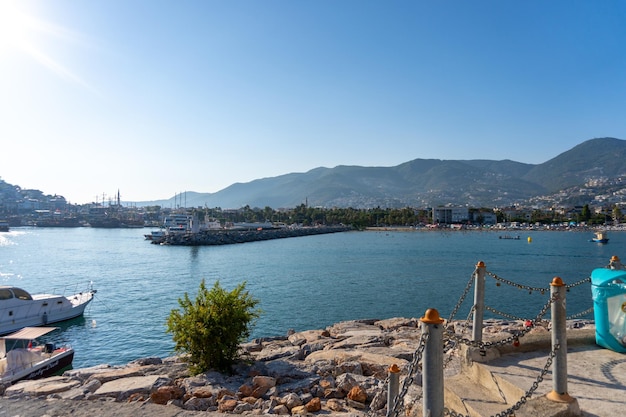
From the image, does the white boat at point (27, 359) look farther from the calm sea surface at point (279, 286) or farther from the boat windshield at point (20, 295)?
the boat windshield at point (20, 295)

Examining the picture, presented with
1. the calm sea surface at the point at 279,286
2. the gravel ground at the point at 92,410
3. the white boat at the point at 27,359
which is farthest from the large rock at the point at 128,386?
the calm sea surface at the point at 279,286

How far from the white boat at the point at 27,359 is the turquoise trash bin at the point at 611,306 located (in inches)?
575

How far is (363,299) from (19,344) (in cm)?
2111

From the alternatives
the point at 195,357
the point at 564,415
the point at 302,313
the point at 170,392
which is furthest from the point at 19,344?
the point at 564,415

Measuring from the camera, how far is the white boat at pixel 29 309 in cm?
2064

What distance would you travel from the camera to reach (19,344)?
14.4m

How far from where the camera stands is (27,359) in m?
13.1

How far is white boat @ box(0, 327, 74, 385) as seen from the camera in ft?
40.6

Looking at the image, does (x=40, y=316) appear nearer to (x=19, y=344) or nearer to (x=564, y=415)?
(x=19, y=344)

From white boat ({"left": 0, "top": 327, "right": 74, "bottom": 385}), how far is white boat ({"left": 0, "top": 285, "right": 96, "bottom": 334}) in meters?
7.16

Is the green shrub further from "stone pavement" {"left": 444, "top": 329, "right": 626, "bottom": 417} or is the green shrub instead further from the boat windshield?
the boat windshield

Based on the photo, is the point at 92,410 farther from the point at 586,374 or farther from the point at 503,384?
the point at 586,374

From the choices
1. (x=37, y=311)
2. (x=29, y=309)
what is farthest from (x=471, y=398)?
(x=37, y=311)

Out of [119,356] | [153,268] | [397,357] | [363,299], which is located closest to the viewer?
[397,357]
